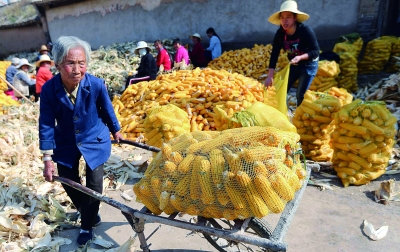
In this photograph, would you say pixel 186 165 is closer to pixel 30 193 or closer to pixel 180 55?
pixel 30 193

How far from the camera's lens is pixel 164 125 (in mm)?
3871

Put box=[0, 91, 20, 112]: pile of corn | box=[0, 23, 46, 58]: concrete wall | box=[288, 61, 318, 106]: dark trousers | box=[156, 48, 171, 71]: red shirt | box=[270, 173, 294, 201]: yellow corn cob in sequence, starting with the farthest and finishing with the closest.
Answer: box=[0, 23, 46, 58]: concrete wall < box=[156, 48, 171, 71]: red shirt < box=[0, 91, 20, 112]: pile of corn < box=[288, 61, 318, 106]: dark trousers < box=[270, 173, 294, 201]: yellow corn cob

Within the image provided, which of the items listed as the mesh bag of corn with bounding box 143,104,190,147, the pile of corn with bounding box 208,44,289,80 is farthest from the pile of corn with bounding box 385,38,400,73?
the mesh bag of corn with bounding box 143,104,190,147

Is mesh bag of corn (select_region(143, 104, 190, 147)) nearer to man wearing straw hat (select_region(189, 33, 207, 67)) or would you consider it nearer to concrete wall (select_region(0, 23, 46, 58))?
man wearing straw hat (select_region(189, 33, 207, 67))

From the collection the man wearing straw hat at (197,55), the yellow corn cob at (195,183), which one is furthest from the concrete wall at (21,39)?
the yellow corn cob at (195,183)

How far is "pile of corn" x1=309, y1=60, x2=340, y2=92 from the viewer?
22.2 feet

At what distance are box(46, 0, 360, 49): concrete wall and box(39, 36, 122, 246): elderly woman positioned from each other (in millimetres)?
8637

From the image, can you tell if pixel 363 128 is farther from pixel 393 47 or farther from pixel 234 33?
pixel 234 33

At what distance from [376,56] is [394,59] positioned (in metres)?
0.52

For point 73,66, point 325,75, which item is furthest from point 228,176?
point 325,75

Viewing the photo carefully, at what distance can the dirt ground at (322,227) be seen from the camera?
3.00 meters

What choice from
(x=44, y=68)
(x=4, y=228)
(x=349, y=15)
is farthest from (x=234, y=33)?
(x=4, y=228)

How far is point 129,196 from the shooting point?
4.10 meters

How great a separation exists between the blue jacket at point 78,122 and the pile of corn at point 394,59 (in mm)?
8261
